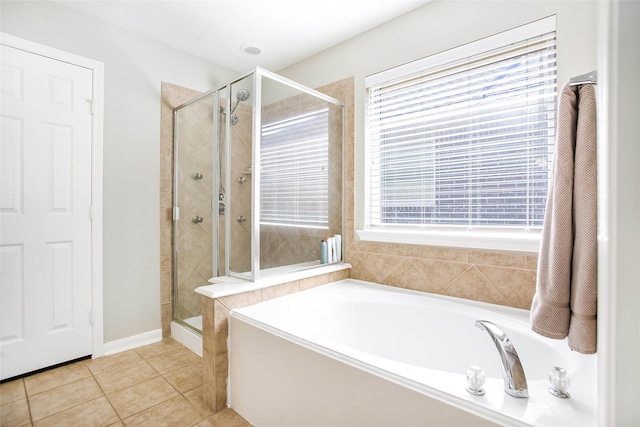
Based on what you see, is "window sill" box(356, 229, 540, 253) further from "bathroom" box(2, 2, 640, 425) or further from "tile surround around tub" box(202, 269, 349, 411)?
"tile surround around tub" box(202, 269, 349, 411)

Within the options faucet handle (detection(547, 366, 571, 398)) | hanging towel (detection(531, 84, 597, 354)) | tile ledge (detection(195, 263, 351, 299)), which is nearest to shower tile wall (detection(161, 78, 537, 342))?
tile ledge (detection(195, 263, 351, 299))

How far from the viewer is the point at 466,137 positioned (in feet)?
6.22

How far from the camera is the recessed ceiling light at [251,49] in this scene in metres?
2.63

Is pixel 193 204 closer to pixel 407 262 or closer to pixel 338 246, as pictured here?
pixel 338 246

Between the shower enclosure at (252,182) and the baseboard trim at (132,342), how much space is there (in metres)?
0.20

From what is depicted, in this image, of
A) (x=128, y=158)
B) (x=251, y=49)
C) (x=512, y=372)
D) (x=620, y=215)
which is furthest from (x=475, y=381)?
(x=251, y=49)

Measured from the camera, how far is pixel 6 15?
1886 mm

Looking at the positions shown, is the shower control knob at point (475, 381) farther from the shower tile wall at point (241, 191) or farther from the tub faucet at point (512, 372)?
the shower tile wall at point (241, 191)

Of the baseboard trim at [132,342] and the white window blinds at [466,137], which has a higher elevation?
the white window blinds at [466,137]

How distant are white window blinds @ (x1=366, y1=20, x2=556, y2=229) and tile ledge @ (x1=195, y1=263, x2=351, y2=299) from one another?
56cm

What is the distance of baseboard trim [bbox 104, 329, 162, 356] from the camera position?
2.30 m

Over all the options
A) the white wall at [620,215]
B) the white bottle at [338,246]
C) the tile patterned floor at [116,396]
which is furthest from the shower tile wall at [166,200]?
the white wall at [620,215]

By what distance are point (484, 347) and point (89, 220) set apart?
2621mm

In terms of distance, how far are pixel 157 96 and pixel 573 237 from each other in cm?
285
